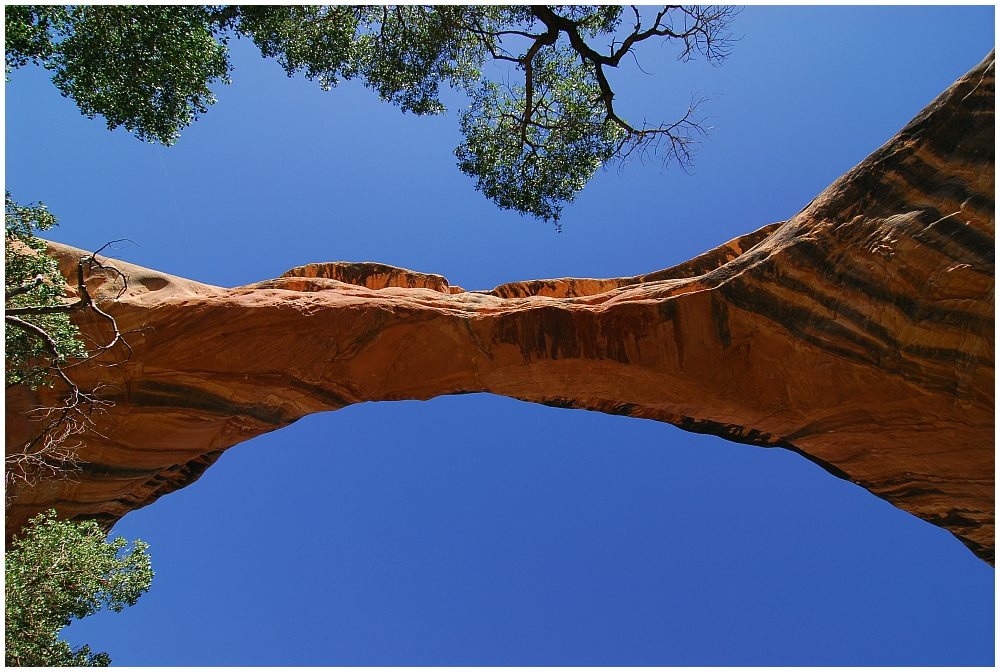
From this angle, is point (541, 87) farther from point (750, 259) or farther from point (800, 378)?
point (800, 378)

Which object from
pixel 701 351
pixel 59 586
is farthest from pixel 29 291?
pixel 701 351

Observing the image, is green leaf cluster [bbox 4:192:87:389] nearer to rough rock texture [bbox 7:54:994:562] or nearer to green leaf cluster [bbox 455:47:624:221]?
rough rock texture [bbox 7:54:994:562]

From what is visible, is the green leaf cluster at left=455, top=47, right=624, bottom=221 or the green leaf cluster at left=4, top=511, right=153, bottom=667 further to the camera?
the green leaf cluster at left=455, top=47, right=624, bottom=221

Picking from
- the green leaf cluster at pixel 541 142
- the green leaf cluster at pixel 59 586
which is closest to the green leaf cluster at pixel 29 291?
the green leaf cluster at pixel 59 586

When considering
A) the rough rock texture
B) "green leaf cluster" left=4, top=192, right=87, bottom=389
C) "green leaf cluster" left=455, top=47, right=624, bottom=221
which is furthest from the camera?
"green leaf cluster" left=455, top=47, right=624, bottom=221

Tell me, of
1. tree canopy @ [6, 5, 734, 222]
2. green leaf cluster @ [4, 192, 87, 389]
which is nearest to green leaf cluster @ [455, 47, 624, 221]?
tree canopy @ [6, 5, 734, 222]

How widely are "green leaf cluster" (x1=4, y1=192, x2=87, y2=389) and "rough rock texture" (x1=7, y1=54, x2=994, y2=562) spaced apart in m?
3.18

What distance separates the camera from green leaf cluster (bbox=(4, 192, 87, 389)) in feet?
26.9

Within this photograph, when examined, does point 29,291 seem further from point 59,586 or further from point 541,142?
point 541,142

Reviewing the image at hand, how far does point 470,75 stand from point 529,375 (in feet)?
32.4

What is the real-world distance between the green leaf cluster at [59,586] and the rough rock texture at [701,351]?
10.9ft

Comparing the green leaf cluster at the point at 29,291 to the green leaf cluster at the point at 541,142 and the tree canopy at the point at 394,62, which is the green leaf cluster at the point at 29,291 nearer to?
the tree canopy at the point at 394,62

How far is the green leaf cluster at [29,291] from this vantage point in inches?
322

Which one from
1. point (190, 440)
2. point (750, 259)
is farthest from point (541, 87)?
point (190, 440)
